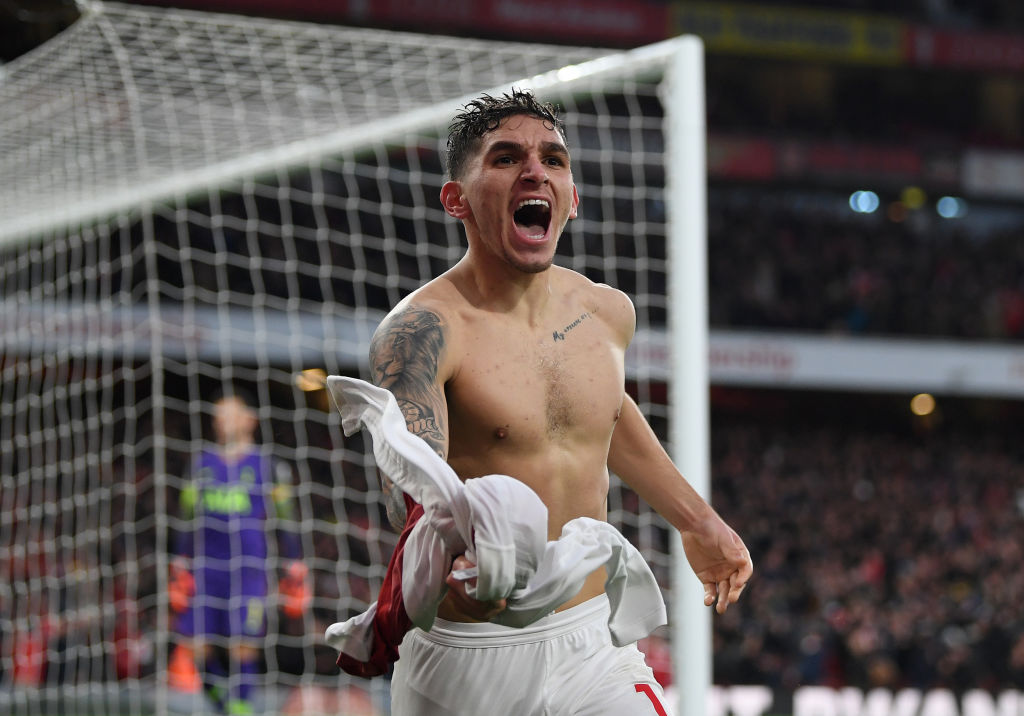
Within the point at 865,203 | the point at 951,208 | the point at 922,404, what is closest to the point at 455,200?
the point at 922,404

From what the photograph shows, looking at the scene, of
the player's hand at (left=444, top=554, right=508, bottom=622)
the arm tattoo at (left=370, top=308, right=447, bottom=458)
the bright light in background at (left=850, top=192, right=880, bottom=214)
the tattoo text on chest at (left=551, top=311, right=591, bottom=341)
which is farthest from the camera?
the bright light in background at (left=850, top=192, right=880, bottom=214)

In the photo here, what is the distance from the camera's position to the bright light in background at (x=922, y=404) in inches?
890

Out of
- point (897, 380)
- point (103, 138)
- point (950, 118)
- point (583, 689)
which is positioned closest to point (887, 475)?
point (897, 380)

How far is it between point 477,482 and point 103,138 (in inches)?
198

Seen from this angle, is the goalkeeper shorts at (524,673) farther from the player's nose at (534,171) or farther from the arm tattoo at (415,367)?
the player's nose at (534,171)

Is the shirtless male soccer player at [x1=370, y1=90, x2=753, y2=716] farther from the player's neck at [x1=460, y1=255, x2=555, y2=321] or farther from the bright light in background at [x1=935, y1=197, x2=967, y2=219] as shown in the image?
the bright light in background at [x1=935, y1=197, x2=967, y2=219]

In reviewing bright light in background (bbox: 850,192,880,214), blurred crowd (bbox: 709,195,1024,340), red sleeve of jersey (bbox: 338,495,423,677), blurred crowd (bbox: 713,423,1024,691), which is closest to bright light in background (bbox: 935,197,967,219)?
bright light in background (bbox: 850,192,880,214)

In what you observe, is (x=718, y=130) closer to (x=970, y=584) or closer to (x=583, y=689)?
(x=970, y=584)

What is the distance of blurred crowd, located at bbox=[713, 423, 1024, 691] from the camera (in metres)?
12.4

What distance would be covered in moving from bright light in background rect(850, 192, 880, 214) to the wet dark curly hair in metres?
23.8

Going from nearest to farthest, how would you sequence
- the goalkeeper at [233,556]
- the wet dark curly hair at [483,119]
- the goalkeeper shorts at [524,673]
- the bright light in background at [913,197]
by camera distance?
the goalkeeper shorts at [524,673]
the wet dark curly hair at [483,119]
the goalkeeper at [233,556]
the bright light in background at [913,197]

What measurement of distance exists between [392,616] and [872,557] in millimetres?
14124

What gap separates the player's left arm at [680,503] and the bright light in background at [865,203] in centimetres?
2355

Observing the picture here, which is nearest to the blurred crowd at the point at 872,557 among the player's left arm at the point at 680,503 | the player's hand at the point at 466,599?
the player's left arm at the point at 680,503
